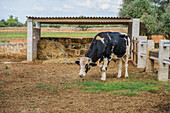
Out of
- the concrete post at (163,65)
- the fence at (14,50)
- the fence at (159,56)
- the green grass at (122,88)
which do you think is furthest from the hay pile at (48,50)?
the concrete post at (163,65)

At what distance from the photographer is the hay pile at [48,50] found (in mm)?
16562

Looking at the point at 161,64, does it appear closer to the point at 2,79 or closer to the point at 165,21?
the point at 2,79

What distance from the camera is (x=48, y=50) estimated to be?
16625 mm

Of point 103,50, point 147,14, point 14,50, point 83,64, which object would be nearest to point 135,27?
point 147,14

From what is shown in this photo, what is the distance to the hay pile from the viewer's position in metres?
16.6

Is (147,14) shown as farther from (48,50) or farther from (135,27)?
(48,50)

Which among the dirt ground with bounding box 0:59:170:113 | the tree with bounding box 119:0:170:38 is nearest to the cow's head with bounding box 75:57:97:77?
the dirt ground with bounding box 0:59:170:113

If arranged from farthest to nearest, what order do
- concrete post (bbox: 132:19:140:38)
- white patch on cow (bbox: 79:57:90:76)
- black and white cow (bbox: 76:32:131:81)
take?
concrete post (bbox: 132:19:140:38) → black and white cow (bbox: 76:32:131:81) → white patch on cow (bbox: 79:57:90:76)

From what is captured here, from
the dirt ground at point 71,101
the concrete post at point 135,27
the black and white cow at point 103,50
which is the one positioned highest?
the concrete post at point 135,27

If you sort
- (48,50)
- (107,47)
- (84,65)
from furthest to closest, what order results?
(48,50)
(107,47)
(84,65)

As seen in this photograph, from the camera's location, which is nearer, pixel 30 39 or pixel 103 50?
pixel 103 50

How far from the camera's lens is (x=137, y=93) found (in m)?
6.45

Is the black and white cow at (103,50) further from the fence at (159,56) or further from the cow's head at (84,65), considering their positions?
the fence at (159,56)

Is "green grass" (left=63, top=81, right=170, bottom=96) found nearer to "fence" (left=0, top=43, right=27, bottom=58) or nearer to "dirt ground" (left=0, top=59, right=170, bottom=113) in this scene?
"dirt ground" (left=0, top=59, right=170, bottom=113)
